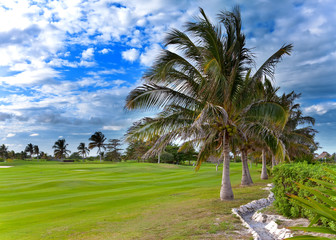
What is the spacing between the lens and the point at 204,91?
1524 cm

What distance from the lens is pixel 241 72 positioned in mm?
16109

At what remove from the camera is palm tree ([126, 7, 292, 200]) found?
1508cm

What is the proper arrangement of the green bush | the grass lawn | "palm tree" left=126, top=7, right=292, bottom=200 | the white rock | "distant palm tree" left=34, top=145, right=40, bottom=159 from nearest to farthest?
the white rock
the grass lawn
the green bush
"palm tree" left=126, top=7, right=292, bottom=200
"distant palm tree" left=34, top=145, right=40, bottom=159

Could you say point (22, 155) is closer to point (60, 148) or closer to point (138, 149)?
point (60, 148)

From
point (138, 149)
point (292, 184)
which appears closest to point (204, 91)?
point (292, 184)

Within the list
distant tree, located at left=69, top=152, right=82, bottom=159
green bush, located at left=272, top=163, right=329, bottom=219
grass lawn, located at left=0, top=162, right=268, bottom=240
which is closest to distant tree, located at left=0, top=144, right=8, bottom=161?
distant tree, located at left=69, top=152, right=82, bottom=159

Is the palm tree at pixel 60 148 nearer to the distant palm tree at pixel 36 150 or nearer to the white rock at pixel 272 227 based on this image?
the distant palm tree at pixel 36 150

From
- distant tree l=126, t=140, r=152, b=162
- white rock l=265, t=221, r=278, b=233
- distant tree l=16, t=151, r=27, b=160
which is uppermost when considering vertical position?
distant tree l=126, t=140, r=152, b=162

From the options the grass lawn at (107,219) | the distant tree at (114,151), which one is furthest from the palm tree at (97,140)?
the grass lawn at (107,219)

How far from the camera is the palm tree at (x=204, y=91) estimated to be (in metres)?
15.1

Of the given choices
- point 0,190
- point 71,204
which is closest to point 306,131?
point 71,204

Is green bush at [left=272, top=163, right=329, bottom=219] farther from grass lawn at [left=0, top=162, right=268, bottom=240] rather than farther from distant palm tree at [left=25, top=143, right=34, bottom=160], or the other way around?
distant palm tree at [left=25, top=143, right=34, bottom=160]

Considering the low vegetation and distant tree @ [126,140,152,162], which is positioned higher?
distant tree @ [126,140,152,162]

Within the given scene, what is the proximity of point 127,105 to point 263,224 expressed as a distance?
9075 mm
